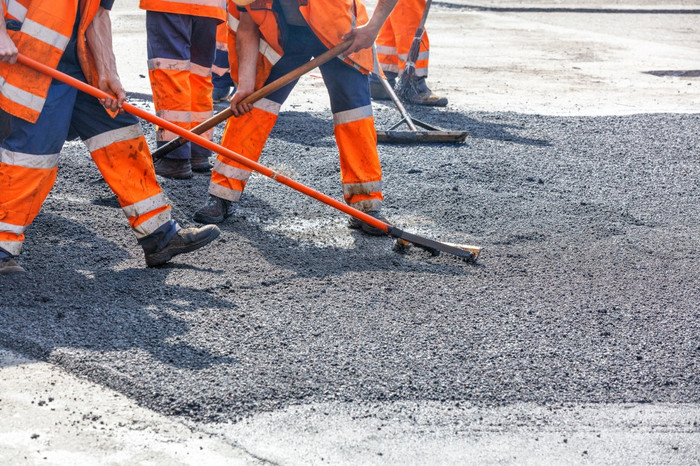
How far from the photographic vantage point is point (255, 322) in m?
3.23

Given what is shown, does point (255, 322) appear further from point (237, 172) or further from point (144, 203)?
point (237, 172)

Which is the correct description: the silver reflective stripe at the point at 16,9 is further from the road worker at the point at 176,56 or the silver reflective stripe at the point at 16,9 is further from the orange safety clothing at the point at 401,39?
the orange safety clothing at the point at 401,39

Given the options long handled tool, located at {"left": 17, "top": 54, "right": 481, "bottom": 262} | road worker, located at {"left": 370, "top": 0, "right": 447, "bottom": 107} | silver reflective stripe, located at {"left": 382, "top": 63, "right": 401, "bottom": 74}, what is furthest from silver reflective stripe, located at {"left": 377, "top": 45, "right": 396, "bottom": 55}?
long handled tool, located at {"left": 17, "top": 54, "right": 481, "bottom": 262}

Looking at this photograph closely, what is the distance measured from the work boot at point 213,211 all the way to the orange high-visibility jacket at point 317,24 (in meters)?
0.65

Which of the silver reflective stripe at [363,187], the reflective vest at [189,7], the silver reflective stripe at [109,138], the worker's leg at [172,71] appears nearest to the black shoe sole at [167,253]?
the silver reflective stripe at [109,138]

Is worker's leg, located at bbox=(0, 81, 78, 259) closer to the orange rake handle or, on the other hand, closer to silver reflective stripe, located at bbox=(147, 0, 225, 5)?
the orange rake handle

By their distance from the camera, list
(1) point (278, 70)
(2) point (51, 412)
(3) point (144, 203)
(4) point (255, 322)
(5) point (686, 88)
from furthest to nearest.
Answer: (5) point (686, 88) → (1) point (278, 70) → (3) point (144, 203) → (4) point (255, 322) → (2) point (51, 412)

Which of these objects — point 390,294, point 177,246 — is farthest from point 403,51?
point 390,294

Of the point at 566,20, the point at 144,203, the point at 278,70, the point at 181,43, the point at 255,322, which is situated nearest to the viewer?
the point at 255,322

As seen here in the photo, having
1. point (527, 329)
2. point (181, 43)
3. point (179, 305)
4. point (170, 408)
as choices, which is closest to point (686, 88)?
point (181, 43)

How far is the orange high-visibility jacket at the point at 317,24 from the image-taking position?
4.04 metres

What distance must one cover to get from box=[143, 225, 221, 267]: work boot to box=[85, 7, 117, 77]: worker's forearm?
709 mm

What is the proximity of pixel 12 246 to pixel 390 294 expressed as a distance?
149cm

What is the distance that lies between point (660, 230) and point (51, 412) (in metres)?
3.10
